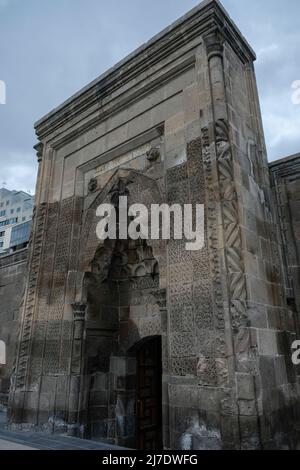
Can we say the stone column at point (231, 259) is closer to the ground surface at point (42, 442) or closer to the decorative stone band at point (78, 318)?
the ground surface at point (42, 442)

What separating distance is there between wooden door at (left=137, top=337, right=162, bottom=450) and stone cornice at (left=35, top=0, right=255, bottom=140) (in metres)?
4.77

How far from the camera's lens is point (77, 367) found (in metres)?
5.55

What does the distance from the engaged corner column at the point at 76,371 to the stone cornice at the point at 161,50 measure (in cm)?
409

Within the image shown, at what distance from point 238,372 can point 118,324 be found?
Answer: 303 cm

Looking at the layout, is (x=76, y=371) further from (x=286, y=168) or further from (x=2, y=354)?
(x=286, y=168)

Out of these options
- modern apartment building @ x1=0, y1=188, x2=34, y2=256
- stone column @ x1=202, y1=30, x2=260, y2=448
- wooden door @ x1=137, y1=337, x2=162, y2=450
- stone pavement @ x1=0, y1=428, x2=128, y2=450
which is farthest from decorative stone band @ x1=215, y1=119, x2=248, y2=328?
modern apartment building @ x1=0, y1=188, x2=34, y2=256

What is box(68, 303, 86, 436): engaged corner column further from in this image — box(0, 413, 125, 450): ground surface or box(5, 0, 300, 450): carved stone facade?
box(0, 413, 125, 450): ground surface

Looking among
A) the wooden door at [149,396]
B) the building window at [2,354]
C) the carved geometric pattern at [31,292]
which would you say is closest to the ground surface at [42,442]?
the carved geometric pattern at [31,292]

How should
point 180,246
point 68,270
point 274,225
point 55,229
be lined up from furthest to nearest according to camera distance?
point 55,229
point 68,270
point 274,225
point 180,246

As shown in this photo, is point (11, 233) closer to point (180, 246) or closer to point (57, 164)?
point (57, 164)

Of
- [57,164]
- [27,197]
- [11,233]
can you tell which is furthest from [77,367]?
[27,197]

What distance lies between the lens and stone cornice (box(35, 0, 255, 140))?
209 inches

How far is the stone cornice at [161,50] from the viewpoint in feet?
17.4
